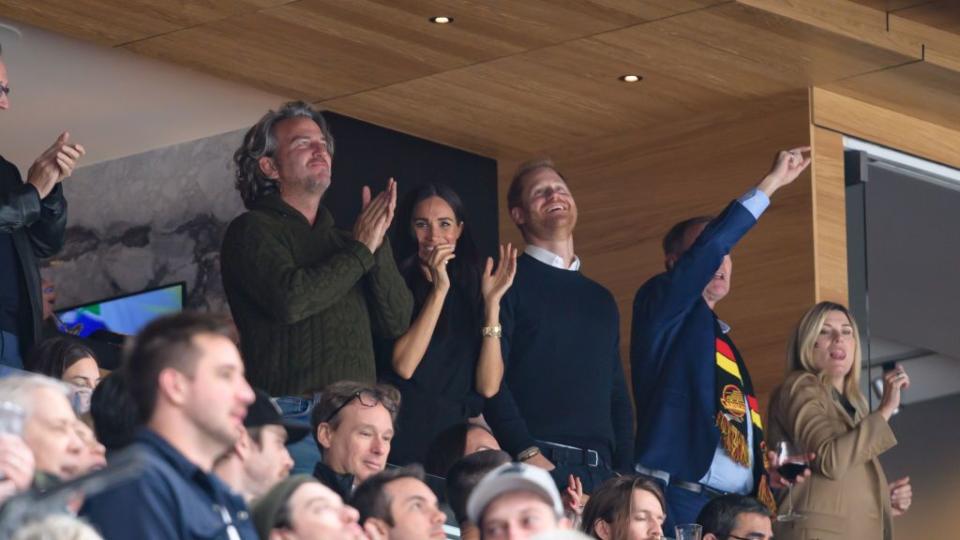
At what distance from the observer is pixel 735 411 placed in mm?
6602

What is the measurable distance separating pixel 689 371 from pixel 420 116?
214 cm

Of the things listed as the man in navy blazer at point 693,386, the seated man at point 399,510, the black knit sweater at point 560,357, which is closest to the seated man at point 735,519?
the man in navy blazer at point 693,386

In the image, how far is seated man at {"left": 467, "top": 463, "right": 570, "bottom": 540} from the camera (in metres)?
4.24

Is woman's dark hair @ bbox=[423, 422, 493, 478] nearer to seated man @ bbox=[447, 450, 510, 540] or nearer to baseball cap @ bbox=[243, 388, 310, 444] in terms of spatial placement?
seated man @ bbox=[447, 450, 510, 540]

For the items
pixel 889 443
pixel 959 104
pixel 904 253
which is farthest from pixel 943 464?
pixel 889 443

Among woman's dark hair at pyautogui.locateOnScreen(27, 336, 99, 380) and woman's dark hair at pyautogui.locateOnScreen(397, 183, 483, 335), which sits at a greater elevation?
woman's dark hair at pyautogui.locateOnScreen(397, 183, 483, 335)

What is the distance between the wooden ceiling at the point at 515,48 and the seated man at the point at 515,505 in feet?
10.6

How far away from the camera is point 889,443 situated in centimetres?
658

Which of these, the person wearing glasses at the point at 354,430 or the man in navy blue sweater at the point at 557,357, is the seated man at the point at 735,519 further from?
the person wearing glasses at the point at 354,430

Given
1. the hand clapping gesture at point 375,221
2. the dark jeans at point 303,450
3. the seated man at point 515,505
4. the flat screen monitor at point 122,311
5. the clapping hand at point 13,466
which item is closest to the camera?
the clapping hand at point 13,466

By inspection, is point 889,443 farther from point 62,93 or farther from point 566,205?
point 62,93

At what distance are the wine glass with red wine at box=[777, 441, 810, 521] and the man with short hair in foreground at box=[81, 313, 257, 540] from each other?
116 inches

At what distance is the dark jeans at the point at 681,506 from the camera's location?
6.29 meters

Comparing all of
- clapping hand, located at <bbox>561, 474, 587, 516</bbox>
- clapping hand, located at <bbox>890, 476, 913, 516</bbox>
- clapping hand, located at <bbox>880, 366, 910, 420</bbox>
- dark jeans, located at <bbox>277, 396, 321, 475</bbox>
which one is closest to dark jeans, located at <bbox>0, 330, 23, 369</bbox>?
dark jeans, located at <bbox>277, 396, 321, 475</bbox>
